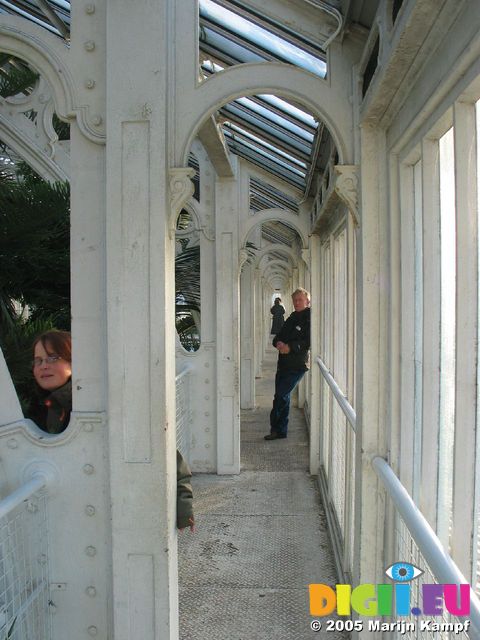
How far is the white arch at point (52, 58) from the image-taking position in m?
2.40

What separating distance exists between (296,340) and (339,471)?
114 inches

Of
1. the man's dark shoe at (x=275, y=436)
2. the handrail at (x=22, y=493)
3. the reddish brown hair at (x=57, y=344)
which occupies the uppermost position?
the reddish brown hair at (x=57, y=344)

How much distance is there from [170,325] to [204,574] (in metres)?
2.01

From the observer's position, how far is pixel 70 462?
2439mm

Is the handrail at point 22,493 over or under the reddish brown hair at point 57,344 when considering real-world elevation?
under

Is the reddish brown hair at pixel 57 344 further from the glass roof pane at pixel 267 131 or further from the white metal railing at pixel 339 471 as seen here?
the glass roof pane at pixel 267 131

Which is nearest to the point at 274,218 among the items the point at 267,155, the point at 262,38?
Answer: the point at 267,155

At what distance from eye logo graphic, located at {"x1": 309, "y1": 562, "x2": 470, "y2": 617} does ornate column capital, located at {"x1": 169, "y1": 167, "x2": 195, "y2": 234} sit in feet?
5.34

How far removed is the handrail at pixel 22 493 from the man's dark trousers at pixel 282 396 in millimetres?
4905

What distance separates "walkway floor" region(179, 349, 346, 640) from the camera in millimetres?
3166

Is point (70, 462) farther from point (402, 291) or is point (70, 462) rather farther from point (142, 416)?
point (402, 291)

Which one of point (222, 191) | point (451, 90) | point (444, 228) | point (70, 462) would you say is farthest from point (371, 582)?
point (222, 191)

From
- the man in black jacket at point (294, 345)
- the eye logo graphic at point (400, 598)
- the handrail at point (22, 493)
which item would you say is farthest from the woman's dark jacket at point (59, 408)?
the man in black jacket at point (294, 345)

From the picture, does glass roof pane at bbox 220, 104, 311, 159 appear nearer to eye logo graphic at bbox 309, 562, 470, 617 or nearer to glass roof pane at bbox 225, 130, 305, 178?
glass roof pane at bbox 225, 130, 305, 178
